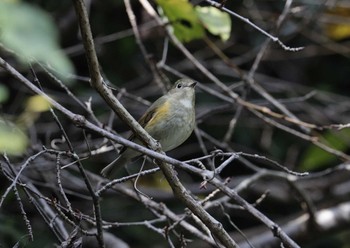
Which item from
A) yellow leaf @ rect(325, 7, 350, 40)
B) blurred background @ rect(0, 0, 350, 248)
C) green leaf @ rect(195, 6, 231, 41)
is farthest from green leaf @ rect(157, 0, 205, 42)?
yellow leaf @ rect(325, 7, 350, 40)

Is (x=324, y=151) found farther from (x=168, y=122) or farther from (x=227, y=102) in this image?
(x=168, y=122)

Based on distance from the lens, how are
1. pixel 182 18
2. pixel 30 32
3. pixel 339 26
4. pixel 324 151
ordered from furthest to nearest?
pixel 339 26
pixel 324 151
pixel 182 18
pixel 30 32

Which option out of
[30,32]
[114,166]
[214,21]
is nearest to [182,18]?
[214,21]

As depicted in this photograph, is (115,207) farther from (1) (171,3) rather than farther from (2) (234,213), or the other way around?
(1) (171,3)

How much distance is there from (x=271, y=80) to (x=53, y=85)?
6.36 feet

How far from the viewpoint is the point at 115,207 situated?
5.00 metres

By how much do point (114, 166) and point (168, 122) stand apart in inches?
17.4

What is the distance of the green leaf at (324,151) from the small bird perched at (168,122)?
4.83ft

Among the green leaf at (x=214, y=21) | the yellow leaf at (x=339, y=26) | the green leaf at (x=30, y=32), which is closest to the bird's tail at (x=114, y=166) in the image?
the green leaf at (x=214, y=21)

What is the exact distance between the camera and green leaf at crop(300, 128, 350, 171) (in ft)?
16.4

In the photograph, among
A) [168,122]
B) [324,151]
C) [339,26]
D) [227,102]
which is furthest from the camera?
[339,26]

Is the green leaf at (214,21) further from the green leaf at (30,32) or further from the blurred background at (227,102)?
the green leaf at (30,32)

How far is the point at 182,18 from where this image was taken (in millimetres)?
3385

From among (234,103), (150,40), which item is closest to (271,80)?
(150,40)
